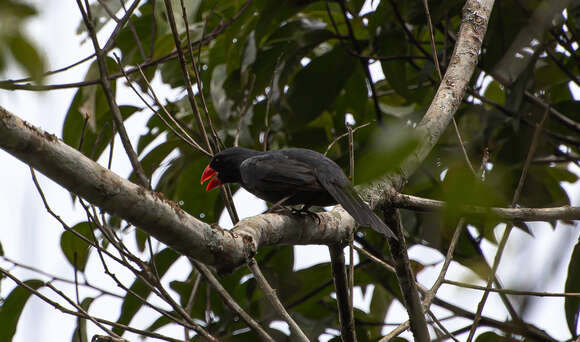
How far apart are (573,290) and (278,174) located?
1.92 m

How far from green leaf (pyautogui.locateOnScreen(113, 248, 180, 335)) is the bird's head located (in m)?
0.66

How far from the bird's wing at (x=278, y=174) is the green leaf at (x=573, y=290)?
159 centimetres

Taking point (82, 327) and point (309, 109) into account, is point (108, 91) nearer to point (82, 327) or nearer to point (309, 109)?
point (82, 327)

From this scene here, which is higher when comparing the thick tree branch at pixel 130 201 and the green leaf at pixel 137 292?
the green leaf at pixel 137 292

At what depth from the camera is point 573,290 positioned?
137 inches

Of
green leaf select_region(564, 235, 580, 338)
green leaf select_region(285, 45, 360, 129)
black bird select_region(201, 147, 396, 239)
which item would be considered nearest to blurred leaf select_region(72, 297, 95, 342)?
black bird select_region(201, 147, 396, 239)

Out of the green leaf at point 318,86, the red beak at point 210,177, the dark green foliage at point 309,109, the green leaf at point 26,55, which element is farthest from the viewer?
the green leaf at point 318,86

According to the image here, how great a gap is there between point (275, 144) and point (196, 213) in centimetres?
110

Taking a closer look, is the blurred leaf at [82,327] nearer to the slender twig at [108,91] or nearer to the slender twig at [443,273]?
the slender twig at [108,91]

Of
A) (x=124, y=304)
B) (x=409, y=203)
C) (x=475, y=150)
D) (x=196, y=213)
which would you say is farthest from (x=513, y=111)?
(x=124, y=304)

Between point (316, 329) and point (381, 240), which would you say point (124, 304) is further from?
point (381, 240)

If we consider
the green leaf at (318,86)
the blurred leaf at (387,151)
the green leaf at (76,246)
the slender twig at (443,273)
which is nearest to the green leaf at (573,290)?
the slender twig at (443,273)

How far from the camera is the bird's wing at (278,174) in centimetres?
379

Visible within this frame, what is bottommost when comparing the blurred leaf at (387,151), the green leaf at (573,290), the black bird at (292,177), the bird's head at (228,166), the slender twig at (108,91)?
the blurred leaf at (387,151)
